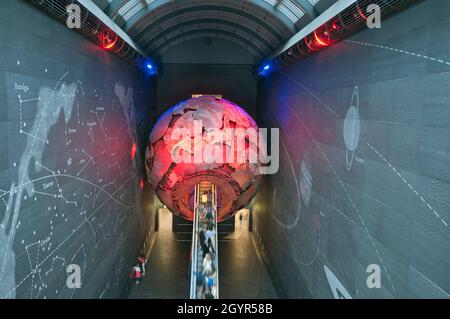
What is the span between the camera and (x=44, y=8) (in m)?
4.17

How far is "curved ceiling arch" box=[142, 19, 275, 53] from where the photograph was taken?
10867mm

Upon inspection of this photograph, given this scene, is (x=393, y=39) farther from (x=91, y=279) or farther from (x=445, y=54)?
(x=91, y=279)

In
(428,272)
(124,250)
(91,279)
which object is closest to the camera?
(428,272)

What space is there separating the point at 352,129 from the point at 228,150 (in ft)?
13.1

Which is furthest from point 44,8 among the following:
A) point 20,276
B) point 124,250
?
point 124,250

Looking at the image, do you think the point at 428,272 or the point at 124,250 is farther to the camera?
the point at 124,250

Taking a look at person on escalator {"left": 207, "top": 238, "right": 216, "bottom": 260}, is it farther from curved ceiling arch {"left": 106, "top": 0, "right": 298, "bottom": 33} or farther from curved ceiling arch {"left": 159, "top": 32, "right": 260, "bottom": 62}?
curved ceiling arch {"left": 159, "top": 32, "right": 260, "bottom": 62}

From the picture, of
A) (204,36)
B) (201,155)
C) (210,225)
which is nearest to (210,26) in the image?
(204,36)

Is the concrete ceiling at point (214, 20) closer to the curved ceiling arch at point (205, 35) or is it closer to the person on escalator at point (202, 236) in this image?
the curved ceiling arch at point (205, 35)

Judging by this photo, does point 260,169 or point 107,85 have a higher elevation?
point 107,85

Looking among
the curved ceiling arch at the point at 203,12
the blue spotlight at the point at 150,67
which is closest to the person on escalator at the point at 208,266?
the curved ceiling arch at the point at 203,12

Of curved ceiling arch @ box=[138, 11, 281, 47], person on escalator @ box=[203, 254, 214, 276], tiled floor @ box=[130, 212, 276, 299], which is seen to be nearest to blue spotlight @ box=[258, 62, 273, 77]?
curved ceiling arch @ box=[138, 11, 281, 47]

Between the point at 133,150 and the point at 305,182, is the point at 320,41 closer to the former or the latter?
the point at 305,182

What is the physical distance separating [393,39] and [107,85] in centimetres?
495
